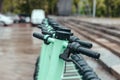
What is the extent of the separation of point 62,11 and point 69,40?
34835mm

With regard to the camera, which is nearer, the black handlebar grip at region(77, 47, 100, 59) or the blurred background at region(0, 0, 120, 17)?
the black handlebar grip at region(77, 47, 100, 59)

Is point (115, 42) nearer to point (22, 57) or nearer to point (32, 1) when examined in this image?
point (22, 57)

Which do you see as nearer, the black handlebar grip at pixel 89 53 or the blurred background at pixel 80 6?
the black handlebar grip at pixel 89 53

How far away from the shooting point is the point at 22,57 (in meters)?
13.0

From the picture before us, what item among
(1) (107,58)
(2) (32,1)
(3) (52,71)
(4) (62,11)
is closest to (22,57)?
(1) (107,58)

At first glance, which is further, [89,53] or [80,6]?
[80,6]

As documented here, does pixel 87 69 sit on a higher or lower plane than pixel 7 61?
higher

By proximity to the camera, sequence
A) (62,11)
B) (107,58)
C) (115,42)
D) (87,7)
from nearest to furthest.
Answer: (107,58), (115,42), (62,11), (87,7)

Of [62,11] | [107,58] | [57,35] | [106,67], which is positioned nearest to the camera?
[57,35]

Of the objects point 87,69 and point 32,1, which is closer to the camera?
point 87,69

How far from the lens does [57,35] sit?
308 centimetres

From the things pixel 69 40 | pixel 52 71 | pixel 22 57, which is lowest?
pixel 22 57

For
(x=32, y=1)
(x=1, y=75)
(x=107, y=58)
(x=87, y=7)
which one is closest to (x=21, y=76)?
(x=1, y=75)

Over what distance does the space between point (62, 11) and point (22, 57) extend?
25103 millimetres
